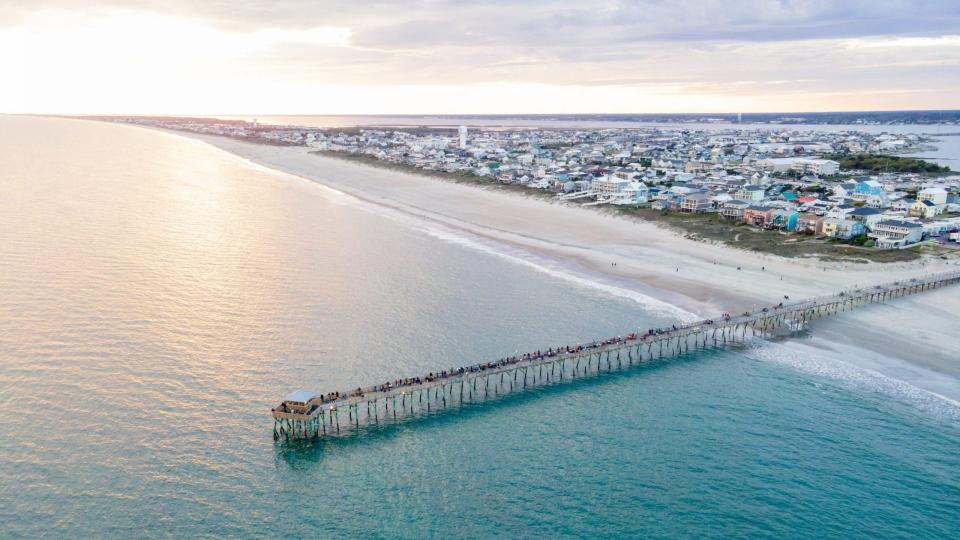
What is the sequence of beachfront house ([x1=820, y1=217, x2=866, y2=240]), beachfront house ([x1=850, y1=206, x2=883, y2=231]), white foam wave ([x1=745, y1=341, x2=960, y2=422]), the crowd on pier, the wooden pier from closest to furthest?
the wooden pier, the crowd on pier, white foam wave ([x1=745, y1=341, x2=960, y2=422]), beachfront house ([x1=820, y1=217, x2=866, y2=240]), beachfront house ([x1=850, y1=206, x2=883, y2=231])

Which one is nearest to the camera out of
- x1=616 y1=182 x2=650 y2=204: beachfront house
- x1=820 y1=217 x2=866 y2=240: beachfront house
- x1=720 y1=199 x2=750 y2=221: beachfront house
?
x1=820 y1=217 x2=866 y2=240: beachfront house

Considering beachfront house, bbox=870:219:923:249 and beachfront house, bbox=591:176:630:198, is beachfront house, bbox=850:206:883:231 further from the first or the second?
beachfront house, bbox=591:176:630:198

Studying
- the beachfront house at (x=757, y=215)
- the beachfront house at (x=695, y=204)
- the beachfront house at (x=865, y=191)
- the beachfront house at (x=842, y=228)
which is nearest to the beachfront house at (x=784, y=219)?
the beachfront house at (x=757, y=215)

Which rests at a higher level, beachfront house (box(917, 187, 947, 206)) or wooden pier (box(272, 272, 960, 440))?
beachfront house (box(917, 187, 947, 206))

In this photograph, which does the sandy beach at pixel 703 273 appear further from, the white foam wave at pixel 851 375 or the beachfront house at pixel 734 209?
the beachfront house at pixel 734 209

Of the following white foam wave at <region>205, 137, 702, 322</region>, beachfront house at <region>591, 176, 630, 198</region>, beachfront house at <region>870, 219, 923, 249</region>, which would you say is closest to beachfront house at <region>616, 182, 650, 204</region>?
beachfront house at <region>591, 176, 630, 198</region>

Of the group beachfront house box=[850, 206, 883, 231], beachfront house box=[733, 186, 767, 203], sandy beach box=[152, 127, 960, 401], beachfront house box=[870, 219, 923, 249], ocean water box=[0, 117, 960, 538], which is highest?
beachfront house box=[733, 186, 767, 203]

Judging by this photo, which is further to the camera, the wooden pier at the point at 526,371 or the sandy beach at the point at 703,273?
the sandy beach at the point at 703,273
